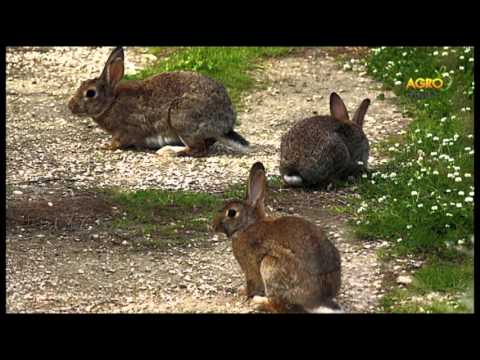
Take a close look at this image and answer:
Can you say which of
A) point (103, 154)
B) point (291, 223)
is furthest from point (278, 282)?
point (103, 154)

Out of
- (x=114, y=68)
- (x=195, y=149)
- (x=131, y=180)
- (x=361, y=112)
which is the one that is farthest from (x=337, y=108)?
(x=114, y=68)

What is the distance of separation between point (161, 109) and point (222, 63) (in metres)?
2.65

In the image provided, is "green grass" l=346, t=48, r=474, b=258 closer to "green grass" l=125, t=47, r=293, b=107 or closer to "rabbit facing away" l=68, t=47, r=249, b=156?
"green grass" l=125, t=47, r=293, b=107

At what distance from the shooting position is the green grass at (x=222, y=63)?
46.0 ft

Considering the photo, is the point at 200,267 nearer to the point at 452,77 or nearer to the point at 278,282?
the point at 278,282

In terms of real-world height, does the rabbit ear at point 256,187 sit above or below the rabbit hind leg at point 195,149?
above

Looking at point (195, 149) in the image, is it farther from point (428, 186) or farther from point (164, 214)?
point (428, 186)

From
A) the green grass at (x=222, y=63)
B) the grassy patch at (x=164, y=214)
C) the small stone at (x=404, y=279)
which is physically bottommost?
the small stone at (x=404, y=279)

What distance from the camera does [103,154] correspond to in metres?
11.9

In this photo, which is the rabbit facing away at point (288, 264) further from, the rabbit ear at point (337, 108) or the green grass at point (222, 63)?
the green grass at point (222, 63)

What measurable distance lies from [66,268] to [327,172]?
9.74 feet

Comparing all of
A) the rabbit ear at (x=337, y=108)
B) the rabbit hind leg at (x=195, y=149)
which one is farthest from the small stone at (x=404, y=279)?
the rabbit hind leg at (x=195, y=149)

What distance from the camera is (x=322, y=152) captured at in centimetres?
1048

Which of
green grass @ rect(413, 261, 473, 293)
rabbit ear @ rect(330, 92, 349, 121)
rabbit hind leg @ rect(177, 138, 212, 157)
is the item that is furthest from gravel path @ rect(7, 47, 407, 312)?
rabbit ear @ rect(330, 92, 349, 121)
